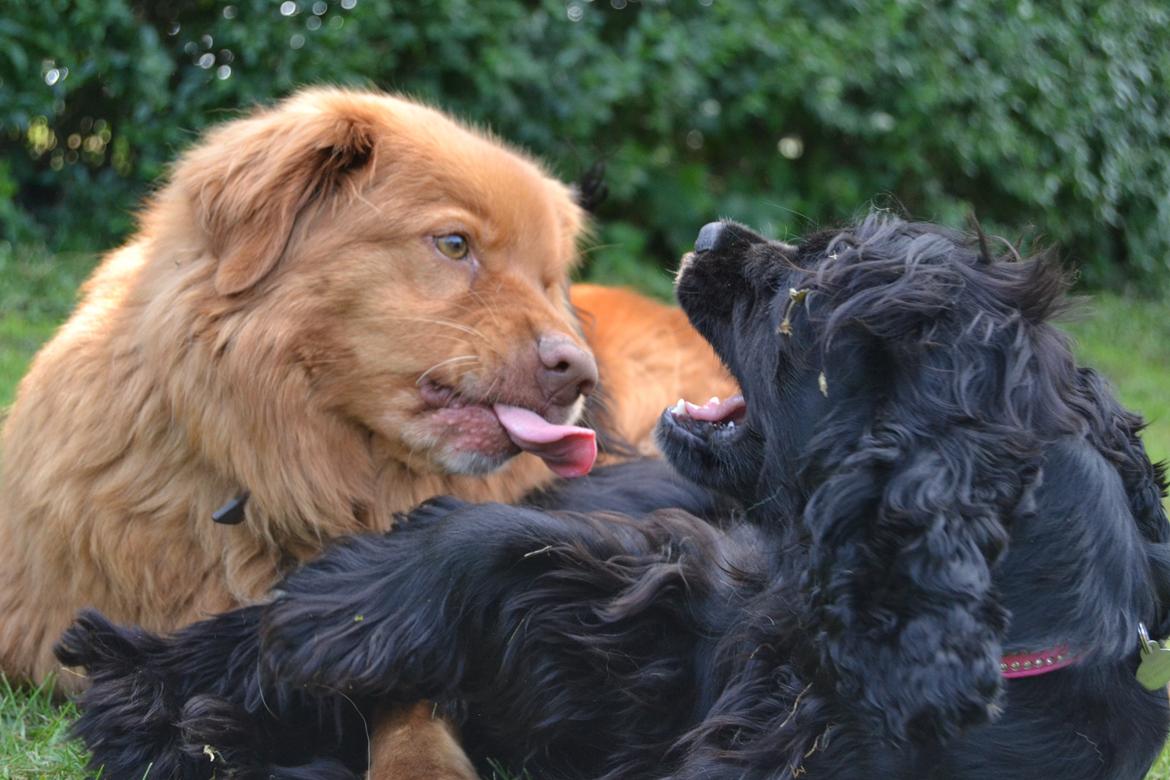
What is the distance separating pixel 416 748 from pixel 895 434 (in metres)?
1.22

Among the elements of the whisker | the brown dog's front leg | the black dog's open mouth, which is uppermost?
the black dog's open mouth

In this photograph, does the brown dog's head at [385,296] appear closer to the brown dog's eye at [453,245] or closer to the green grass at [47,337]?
the brown dog's eye at [453,245]

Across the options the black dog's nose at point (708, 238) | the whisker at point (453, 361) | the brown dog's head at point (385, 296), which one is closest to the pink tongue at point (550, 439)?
the brown dog's head at point (385, 296)

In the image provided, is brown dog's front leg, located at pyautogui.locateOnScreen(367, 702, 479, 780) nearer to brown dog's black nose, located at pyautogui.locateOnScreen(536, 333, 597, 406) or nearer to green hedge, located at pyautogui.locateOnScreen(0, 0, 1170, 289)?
brown dog's black nose, located at pyautogui.locateOnScreen(536, 333, 597, 406)

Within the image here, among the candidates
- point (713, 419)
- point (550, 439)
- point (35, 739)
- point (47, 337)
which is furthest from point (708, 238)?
point (47, 337)

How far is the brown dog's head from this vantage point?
3.47 meters

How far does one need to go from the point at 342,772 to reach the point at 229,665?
393 mm

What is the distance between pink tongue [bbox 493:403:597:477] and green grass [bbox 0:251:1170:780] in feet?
4.23

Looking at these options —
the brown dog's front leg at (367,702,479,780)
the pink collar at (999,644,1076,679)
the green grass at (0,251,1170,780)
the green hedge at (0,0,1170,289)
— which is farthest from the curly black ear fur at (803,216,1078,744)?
the green hedge at (0,0,1170,289)

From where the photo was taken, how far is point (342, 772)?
291 cm

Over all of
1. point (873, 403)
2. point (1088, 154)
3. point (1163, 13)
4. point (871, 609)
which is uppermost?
point (873, 403)

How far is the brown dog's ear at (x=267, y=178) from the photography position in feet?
11.4

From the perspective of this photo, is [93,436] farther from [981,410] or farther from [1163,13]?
[1163,13]

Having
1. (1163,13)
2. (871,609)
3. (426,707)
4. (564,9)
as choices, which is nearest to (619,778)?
(426,707)
